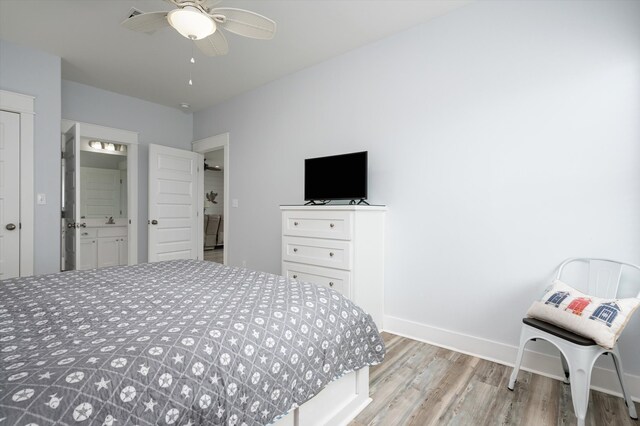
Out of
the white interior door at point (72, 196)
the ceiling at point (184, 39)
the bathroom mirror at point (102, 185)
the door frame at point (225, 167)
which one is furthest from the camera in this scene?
the bathroom mirror at point (102, 185)

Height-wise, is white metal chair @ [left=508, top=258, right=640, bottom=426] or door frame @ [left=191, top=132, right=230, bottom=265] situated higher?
door frame @ [left=191, top=132, right=230, bottom=265]

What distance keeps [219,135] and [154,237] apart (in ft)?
5.70

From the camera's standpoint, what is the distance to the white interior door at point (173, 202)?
166 inches

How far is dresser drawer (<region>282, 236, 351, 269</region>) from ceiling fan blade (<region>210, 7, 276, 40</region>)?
→ 161 cm

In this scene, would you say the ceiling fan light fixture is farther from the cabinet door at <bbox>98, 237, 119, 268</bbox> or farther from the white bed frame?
the cabinet door at <bbox>98, 237, 119, 268</bbox>

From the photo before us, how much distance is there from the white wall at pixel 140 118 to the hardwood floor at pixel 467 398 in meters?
3.93

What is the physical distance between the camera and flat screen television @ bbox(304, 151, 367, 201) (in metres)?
2.70

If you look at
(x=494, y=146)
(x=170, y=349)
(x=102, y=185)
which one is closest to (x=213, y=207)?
(x=102, y=185)

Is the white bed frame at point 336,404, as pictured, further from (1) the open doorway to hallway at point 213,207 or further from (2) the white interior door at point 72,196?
(1) the open doorway to hallway at point 213,207

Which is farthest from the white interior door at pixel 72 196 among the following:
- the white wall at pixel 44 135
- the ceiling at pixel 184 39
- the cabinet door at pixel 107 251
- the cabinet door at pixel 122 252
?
the cabinet door at pixel 122 252

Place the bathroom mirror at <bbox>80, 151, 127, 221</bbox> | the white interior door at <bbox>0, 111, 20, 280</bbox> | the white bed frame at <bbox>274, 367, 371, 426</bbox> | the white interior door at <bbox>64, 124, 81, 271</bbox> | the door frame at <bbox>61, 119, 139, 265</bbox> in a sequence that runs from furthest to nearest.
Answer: the bathroom mirror at <bbox>80, 151, 127, 221</bbox>
the door frame at <bbox>61, 119, 139, 265</bbox>
the white interior door at <bbox>64, 124, 81, 271</bbox>
the white interior door at <bbox>0, 111, 20, 280</bbox>
the white bed frame at <bbox>274, 367, 371, 426</bbox>

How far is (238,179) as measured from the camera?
13.9 ft

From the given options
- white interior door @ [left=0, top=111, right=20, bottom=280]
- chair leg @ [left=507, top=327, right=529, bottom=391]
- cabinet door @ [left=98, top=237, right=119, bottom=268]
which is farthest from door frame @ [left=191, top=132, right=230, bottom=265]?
chair leg @ [left=507, top=327, right=529, bottom=391]

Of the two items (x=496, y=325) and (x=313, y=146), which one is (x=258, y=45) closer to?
(x=313, y=146)
